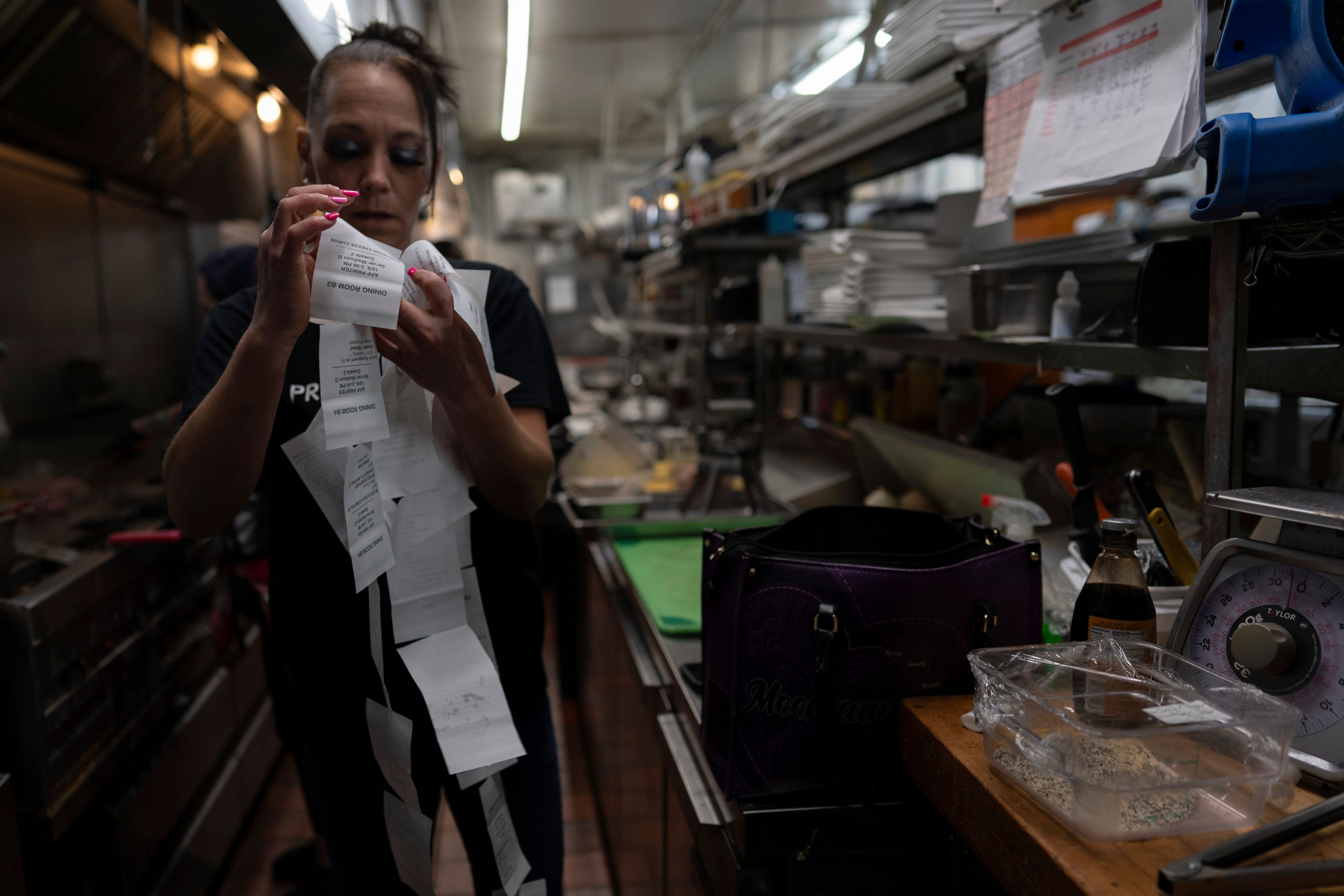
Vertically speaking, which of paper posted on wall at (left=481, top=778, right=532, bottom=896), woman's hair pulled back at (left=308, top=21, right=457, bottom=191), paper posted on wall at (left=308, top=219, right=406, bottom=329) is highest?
woman's hair pulled back at (left=308, top=21, right=457, bottom=191)

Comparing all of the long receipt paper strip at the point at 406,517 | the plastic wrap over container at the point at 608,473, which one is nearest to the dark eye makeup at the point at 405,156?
the long receipt paper strip at the point at 406,517

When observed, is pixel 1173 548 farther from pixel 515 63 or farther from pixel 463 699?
pixel 515 63

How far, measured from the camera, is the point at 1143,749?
0.81m

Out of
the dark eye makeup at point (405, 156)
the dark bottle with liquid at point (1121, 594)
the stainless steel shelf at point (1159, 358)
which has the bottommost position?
the dark bottle with liquid at point (1121, 594)

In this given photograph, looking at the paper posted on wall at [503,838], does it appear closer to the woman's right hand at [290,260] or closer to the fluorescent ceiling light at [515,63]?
the woman's right hand at [290,260]

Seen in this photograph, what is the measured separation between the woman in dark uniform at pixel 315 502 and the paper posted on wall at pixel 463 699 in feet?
0.29

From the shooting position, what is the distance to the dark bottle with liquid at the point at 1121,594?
1006mm

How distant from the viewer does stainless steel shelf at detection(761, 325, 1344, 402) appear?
0.94 metres

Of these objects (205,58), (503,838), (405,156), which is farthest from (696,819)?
(205,58)

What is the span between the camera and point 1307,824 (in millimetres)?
697

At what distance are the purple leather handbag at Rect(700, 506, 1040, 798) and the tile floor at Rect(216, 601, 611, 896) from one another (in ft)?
5.06

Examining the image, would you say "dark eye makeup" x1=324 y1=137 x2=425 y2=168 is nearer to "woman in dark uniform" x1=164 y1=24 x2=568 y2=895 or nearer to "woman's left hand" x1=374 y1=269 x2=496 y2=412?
"woman in dark uniform" x1=164 y1=24 x2=568 y2=895

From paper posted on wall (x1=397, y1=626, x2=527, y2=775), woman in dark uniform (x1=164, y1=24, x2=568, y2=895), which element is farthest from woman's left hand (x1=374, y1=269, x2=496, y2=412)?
paper posted on wall (x1=397, y1=626, x2=527, y2=775)

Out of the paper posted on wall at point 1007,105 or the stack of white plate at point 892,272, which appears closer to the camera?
the paper posted on wall at point 1007,105
